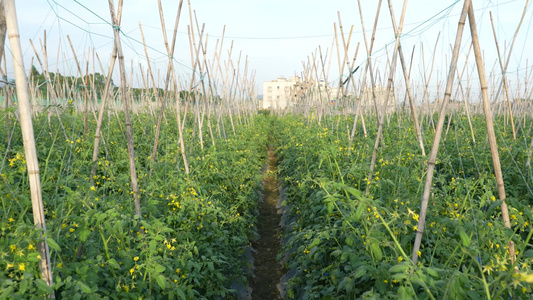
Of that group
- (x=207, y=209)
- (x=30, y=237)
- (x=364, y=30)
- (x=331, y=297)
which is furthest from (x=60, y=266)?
(x=364, y=30)

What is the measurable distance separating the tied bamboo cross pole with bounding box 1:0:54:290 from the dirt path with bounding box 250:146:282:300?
2271 millimetres

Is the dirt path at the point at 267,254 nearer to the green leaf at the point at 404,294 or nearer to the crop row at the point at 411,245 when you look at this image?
the crop row at the point at 411,245

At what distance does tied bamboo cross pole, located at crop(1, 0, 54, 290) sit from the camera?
1.84 m

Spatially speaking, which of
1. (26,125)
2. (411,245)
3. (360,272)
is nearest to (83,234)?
(26,125)

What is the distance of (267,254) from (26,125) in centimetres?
337

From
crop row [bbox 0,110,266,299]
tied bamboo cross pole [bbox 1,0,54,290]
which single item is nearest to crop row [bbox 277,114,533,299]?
crop row [bbox 0,110,266,299]

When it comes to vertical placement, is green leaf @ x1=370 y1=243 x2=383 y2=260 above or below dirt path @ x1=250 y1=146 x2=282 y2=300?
above

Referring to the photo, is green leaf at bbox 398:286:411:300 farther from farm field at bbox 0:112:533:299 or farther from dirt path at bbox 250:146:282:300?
dirt path at bbox 250:146:282:300

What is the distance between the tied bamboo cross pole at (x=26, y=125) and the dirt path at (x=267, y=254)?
2271 mm

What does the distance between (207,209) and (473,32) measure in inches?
101

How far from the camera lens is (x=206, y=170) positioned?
5012 millimetres

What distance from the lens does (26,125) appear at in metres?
1.90

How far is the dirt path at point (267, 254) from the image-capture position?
3830 millimetres

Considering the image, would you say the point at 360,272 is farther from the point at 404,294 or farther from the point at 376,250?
the point at 404,294
